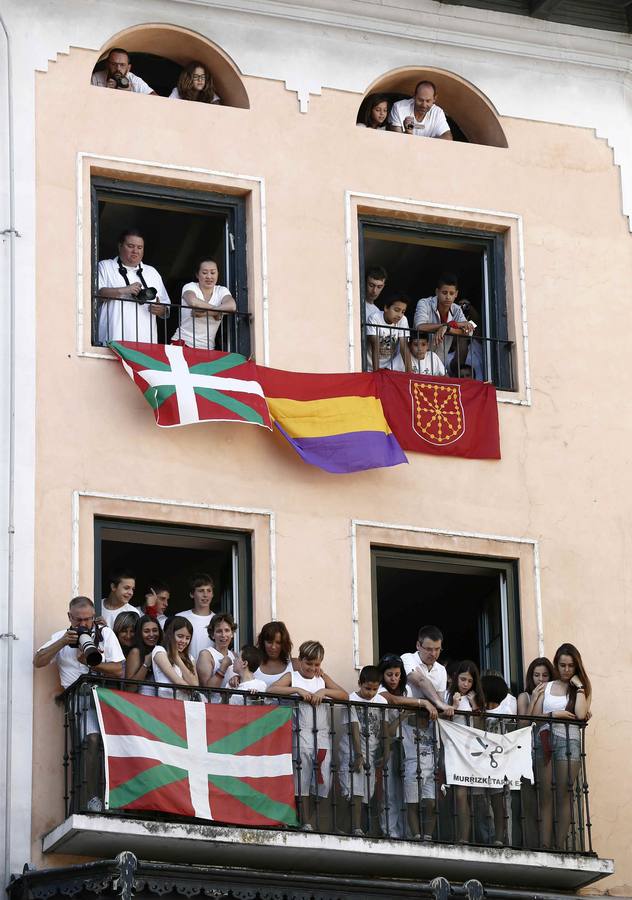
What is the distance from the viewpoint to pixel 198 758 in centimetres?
2103

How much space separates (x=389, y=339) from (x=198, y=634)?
12.3ft

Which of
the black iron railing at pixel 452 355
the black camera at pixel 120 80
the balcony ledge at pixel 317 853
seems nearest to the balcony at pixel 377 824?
the balcony ledge at pixel 317 853

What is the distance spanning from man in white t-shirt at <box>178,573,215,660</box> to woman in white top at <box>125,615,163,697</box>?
42 cm

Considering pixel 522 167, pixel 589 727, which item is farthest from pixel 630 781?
pixel 522 167

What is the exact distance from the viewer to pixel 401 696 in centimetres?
2192

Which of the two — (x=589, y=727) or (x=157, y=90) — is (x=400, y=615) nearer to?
(x=589, y=727)

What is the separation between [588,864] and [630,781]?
4.91 feet

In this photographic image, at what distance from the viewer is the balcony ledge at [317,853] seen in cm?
2053

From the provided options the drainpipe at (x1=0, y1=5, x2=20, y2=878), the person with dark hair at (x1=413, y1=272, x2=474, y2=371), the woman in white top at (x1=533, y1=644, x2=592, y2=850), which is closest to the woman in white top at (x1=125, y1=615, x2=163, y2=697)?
the drainpipe at (x1=0, y1=5, x2=20, y2=878)

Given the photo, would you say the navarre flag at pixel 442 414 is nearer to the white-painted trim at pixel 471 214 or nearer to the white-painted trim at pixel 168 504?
the white-painted trim at pixel 471 214

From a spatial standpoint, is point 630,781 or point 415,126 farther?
point 415,126

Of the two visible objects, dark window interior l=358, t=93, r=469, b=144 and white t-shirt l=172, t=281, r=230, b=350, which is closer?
white t-shirt l=172, t=281, r=230, b=350

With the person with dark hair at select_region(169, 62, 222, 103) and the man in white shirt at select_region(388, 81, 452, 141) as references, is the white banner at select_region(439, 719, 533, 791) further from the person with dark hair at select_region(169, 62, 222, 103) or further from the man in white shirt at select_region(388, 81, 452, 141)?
the person with dark hair at select_region(169, 62, 222, 103)

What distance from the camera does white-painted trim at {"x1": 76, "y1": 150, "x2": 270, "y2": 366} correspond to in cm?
2291
